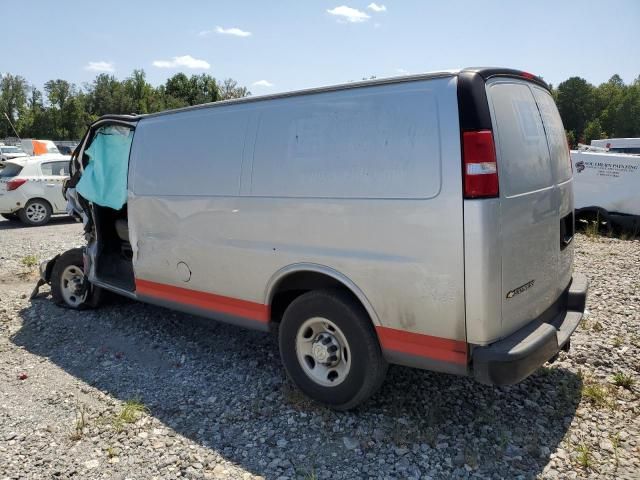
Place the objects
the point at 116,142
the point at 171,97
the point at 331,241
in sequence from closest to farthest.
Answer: the point at 331,241, the point at 116,142, the point at 171,97

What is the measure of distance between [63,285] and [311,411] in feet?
12.9

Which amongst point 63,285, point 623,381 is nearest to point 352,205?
point 623,381

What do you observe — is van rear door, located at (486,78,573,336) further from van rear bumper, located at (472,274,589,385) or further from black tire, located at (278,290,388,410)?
black tire, located at (278,290,388,410)

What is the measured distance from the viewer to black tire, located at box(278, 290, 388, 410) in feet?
11.1

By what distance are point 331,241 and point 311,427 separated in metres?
1.31

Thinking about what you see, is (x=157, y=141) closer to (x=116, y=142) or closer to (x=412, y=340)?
(x=116, y=142)

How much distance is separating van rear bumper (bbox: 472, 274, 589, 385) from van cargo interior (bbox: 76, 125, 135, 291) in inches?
148

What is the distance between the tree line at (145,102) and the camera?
6825cm

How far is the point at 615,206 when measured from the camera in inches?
406

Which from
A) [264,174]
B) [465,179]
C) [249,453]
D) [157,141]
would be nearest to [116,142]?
[157,141]

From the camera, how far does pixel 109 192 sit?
542 centimetres

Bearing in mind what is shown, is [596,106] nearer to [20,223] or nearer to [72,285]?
[20,223]


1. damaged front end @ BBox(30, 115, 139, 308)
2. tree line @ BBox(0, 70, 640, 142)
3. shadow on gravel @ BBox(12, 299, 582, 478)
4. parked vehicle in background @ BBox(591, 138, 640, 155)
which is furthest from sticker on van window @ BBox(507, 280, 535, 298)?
tree line @ BBox(0, 70, 640, 142)

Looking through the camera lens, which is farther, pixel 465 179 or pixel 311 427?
pixel 311 427
